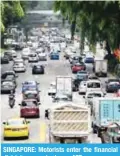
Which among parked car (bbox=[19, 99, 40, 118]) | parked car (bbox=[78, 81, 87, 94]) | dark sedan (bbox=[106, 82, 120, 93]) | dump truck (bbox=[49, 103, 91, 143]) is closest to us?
dump truck (bbox=[49, 103, 91, 143])

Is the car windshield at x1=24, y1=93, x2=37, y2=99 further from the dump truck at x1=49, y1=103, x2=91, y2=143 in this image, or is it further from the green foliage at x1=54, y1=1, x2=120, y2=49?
the dump truck at x1=49, y1=103, x2=91, y2=143

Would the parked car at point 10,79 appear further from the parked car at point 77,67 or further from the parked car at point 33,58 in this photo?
the parked car at point 33,58

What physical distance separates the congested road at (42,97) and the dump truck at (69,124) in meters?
1.18

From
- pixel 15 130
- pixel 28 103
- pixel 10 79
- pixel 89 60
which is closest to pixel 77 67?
pixel 89 60

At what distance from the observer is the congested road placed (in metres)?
36.8

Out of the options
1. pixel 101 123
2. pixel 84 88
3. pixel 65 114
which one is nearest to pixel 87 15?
pixel 84 88

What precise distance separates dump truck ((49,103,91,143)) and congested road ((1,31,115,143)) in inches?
46.4

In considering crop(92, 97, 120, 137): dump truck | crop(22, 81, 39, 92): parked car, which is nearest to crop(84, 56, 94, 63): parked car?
crop(22, 81, 39, 92): parked car

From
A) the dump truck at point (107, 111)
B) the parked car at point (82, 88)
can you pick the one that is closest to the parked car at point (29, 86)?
the parked car at point (82, 88)

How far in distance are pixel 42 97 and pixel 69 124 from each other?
26.6 meters

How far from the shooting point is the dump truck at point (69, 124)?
31938 millimetres

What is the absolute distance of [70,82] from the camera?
192ft

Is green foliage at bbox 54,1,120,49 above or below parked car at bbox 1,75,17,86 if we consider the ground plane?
above

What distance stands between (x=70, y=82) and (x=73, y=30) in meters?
38.1
